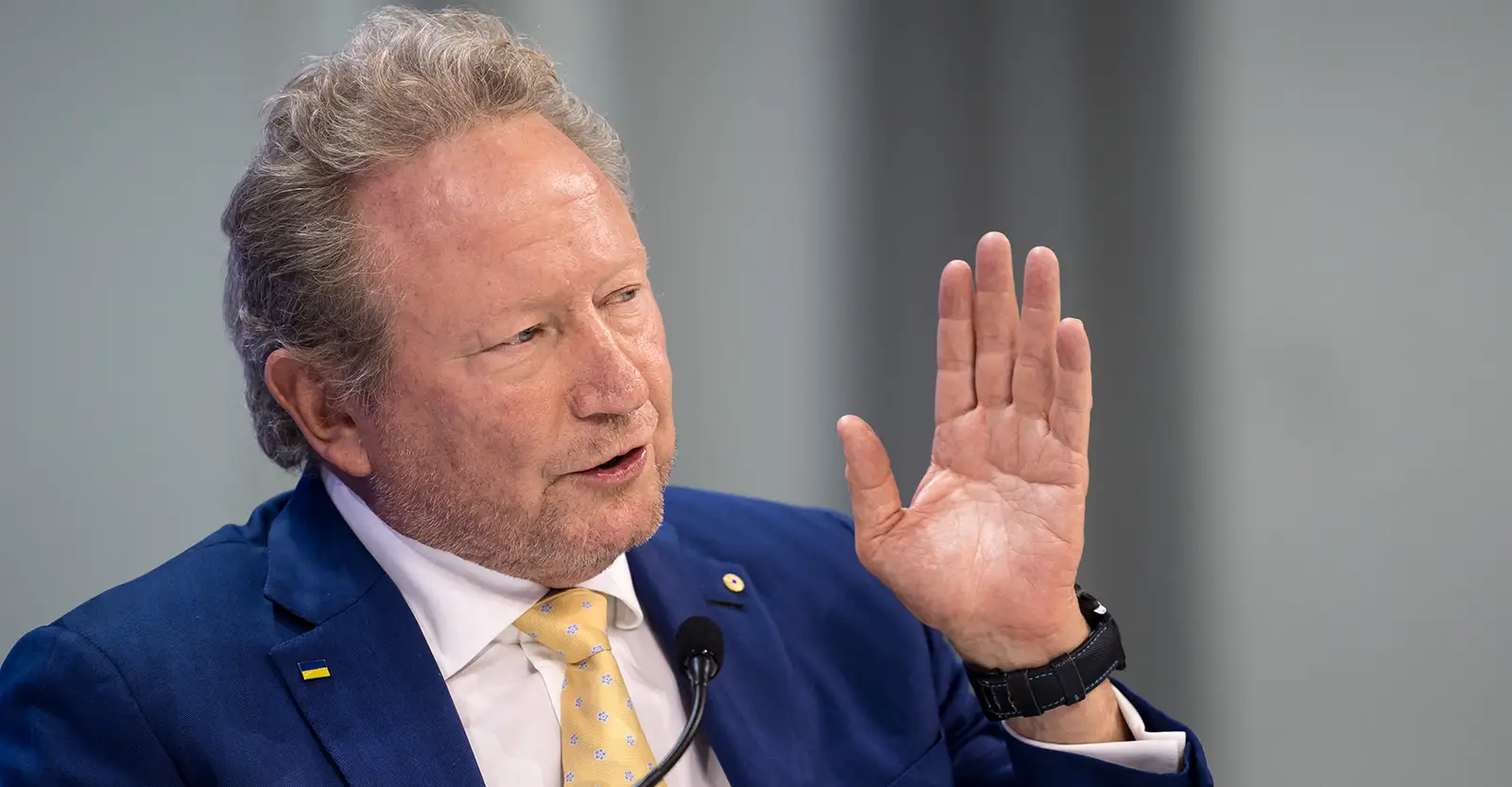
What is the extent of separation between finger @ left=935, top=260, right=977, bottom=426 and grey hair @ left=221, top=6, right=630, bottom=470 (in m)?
0.53

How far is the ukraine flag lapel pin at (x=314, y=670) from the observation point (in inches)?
60.3

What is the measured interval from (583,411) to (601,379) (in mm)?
45

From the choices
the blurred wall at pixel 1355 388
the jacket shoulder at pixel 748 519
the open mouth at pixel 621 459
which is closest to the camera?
the open mouth at pixel 621 459

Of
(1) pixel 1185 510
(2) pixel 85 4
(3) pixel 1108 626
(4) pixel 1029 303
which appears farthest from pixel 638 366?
(1) pixel 1185 510

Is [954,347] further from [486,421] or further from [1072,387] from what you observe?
[486,421]

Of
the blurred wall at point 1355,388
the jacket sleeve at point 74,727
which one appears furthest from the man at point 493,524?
the blurred wall at point 1355,388

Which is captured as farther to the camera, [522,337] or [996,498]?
[996,498]

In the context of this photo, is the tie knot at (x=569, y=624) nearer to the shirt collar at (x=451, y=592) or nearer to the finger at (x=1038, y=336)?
the shirt collar at (x=451, y=592)

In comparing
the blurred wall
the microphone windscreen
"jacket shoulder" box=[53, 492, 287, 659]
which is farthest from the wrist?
the blurred wall

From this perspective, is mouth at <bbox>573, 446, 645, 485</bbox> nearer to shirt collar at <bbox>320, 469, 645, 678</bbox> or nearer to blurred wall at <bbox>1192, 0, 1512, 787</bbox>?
shirt collar at <bbox>320, 469, 645, 678</bbox>

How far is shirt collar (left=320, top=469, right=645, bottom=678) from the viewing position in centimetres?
163

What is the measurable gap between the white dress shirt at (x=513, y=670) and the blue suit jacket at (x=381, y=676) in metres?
0.03

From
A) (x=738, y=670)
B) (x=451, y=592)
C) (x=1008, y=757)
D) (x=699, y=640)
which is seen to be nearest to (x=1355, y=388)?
(x=1008, y=757)

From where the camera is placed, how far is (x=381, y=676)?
155 centimetres
